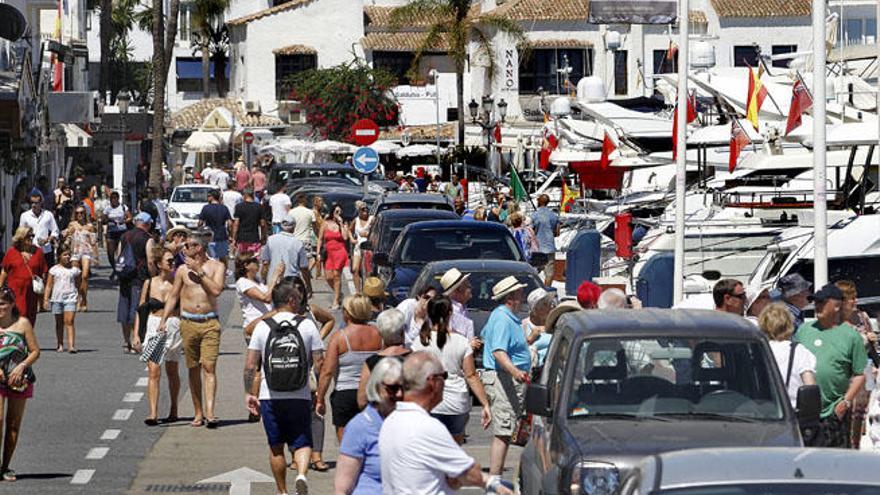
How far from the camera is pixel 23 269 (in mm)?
23328

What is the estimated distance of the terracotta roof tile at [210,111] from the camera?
287 ft

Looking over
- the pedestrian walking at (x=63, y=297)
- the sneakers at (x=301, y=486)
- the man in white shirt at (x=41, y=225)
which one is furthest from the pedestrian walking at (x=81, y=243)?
the sneakers at (x=301, y=486)

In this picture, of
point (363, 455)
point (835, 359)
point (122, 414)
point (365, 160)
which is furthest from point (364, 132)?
point (363, 455)

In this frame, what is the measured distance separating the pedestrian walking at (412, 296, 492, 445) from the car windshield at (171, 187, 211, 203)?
36.8m

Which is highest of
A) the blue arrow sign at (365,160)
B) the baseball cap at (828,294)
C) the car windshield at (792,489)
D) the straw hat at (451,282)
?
the blue arrow sign at (365,160)

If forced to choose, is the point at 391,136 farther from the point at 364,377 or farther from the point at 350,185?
the point at 364,377

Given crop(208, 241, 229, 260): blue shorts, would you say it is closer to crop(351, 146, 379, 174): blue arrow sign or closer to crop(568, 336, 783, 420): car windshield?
crop(351, 146, 379, 174): blue arrow sign

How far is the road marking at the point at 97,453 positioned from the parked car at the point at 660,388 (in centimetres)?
596

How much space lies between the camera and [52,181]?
61.6 meters

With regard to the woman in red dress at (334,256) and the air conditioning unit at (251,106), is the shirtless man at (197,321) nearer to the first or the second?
the woman in red dress at (334,256)

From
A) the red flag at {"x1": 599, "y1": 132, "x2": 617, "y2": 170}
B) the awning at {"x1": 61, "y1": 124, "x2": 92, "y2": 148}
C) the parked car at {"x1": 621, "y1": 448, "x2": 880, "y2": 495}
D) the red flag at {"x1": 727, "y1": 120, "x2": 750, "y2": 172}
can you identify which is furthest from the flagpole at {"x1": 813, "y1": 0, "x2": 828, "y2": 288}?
the awning at {"x1": 61, "y1": 124, "x2": 92, "y2": 148}

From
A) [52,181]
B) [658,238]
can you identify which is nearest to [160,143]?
[52,181]

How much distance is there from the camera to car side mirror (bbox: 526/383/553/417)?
36.6 feet

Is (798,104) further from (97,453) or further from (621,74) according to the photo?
(621,74)
